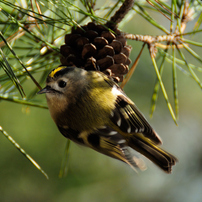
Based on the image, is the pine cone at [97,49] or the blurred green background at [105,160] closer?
the pine cone at [97,49]

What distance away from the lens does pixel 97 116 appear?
0.77m

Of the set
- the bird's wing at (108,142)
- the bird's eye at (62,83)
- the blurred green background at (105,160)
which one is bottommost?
the blurred green background at (105,160)

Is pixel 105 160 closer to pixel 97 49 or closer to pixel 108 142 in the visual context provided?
pixel 108 142

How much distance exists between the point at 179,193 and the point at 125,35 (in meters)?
1.45

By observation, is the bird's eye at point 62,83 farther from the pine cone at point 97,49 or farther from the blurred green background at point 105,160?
the blurred green background at point 105,160

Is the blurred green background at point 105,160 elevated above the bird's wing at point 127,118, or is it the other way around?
the bird's wing at point 127,118

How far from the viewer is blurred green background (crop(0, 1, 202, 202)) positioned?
1394mm

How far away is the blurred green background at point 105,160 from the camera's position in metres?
1.39

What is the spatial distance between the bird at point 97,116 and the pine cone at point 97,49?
0.03 meters

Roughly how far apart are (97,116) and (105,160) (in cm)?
91

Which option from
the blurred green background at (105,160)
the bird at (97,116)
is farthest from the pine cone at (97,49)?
the blurred green background at (105,160)

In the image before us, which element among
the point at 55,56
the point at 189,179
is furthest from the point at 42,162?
the point at 189,179

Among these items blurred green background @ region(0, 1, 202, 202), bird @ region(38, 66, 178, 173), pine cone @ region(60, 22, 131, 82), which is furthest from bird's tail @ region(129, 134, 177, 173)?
blurred green background @ region(0, 1, 202, 202)

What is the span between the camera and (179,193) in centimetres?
192
